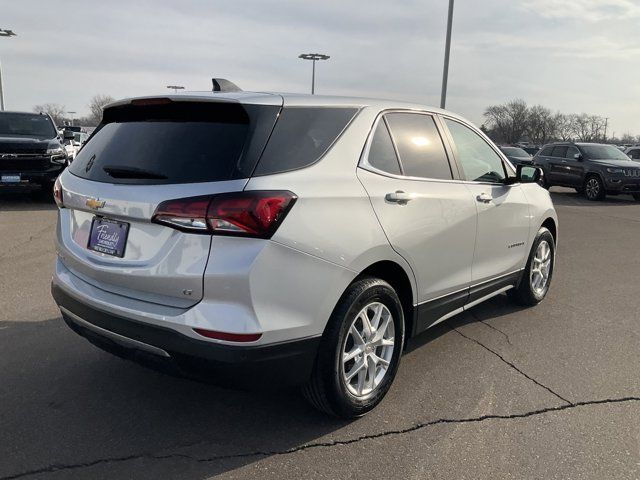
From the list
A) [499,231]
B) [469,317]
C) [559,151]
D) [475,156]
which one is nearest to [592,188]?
[559,151]

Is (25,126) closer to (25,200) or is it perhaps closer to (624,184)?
(25,200)

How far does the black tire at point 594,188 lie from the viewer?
54.0ft

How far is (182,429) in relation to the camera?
2.96 meters

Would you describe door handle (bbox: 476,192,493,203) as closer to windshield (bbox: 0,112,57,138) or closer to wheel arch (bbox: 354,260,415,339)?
wheel arch (bbox: 354,260,415,339)

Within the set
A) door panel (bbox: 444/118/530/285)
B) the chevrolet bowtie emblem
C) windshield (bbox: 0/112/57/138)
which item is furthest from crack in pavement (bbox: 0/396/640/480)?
windshield (bbox: 0/112/57/138)

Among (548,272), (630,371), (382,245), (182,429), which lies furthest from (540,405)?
(548,272)

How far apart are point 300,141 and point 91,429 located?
74.9 inches

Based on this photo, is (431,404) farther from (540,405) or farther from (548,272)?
(548,272)

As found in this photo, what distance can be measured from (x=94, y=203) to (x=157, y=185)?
475 millimetres

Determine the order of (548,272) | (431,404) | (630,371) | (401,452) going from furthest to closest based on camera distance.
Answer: (548,272)
(630,371)
(431,404)
(401,452)

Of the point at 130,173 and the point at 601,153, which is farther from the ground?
the point at 130,173

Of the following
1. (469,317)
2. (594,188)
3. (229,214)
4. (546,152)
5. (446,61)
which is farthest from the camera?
(446,61)

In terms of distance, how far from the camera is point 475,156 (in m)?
4.27

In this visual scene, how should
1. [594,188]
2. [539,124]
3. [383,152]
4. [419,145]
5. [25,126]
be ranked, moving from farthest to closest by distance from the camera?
[539,124] → [594,188] → [25,126] → [419,145] → [383,152]
